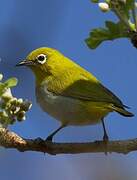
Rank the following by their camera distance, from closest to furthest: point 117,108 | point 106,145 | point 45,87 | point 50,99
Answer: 1. point 106,145
2. point 117,108
3. point 50,99
4. point 45,87

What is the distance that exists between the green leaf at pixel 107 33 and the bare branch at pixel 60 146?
0.51 metres

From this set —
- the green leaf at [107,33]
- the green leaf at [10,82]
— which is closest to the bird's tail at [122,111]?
the green leaf at [107,33]

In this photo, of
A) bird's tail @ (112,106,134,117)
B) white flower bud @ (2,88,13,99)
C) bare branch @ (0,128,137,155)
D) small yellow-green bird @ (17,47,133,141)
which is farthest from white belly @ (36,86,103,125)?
white flower bud @ (2,88,13,99)

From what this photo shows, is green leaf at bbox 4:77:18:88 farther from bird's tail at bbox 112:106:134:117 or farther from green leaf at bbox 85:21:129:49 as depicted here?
bird's tail at bbox 112:106:134:117

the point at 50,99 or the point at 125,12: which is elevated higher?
the point at 125,12

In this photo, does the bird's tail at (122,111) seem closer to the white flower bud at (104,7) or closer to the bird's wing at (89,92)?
the bird's wing at (89,92)

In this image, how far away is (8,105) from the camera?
218cm

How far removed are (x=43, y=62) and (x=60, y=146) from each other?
2.68 m

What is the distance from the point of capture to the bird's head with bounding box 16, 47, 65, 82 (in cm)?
466

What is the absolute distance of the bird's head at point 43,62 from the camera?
466 cm

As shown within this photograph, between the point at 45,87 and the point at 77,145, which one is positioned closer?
the point at 77,145

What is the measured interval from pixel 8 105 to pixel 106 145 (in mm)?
559

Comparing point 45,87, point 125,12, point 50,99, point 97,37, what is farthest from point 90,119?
point 125,12

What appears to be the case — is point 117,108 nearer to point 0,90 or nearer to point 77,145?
point 77,145
